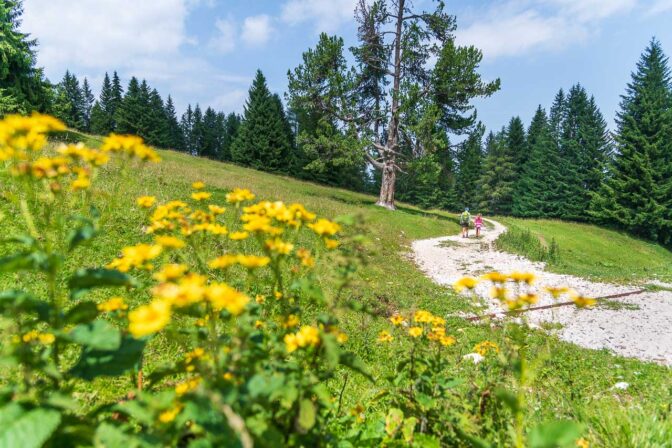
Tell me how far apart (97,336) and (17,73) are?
24.8m

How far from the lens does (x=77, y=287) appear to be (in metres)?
1.24

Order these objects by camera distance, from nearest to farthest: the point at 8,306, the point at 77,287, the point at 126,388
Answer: the point at 8,306
the point at 77,287
the point at 126,388

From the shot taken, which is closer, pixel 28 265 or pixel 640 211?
pixel 28 265

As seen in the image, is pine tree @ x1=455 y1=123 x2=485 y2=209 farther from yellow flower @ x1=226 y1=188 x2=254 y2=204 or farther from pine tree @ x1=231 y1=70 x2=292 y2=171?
yellow flower @ x1=226 y1=188 x2=254 y2=204


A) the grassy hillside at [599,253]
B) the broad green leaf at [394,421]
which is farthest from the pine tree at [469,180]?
the broad green leaf at [394,421]

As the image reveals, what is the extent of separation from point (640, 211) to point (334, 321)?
36.1 m

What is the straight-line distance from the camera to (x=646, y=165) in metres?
29.0

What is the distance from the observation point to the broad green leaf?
1.93 m

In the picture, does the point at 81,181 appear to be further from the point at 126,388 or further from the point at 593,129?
the point at 593,129

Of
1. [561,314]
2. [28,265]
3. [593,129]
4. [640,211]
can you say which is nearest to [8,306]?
[28,265]

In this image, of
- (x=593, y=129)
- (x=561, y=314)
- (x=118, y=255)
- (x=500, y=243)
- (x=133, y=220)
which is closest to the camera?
(x=118, y=255)

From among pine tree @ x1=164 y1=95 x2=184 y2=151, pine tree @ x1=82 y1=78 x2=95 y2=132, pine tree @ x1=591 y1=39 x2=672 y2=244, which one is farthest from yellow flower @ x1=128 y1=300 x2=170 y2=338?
pine tree @ x1=82 y1=78 x2=95 y2=132

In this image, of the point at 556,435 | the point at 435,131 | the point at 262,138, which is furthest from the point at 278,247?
the point at 262,138

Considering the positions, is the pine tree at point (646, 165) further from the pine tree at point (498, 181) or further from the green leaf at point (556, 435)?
the green leaf at point (556, 435)
